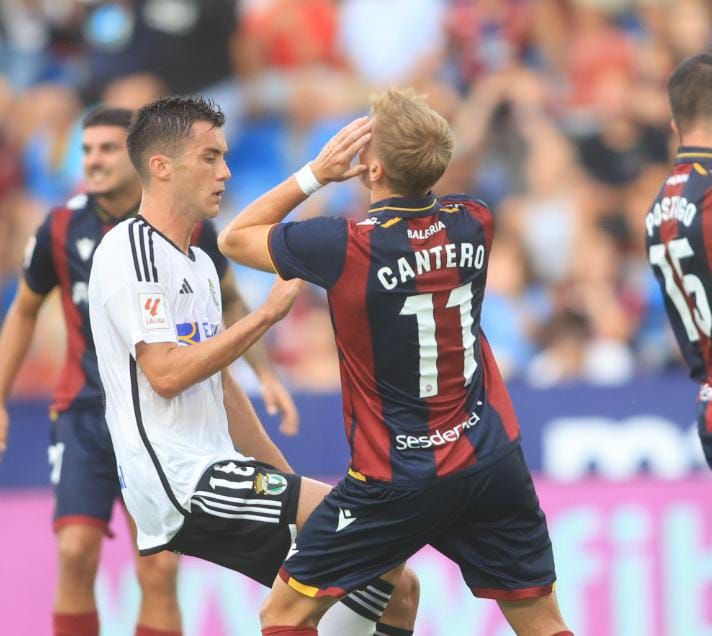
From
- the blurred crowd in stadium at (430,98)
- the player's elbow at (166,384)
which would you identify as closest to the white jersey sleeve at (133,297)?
the player's elbow at (166,384)

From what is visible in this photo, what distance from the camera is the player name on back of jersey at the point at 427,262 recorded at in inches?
177

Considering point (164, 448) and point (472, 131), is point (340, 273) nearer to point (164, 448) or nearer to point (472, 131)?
point (164, 448)

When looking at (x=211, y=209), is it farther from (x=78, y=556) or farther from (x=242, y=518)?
(x=78, y=556)

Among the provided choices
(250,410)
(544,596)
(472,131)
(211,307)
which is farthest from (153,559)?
(472,131)

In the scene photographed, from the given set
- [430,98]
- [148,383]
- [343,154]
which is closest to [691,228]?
[343,154]

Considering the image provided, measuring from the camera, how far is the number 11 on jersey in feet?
14.9

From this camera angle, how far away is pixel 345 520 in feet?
15.2

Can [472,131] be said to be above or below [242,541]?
above

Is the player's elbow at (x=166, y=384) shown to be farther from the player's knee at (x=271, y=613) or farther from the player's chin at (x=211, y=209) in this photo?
the player's knee at (x=271, y=613)

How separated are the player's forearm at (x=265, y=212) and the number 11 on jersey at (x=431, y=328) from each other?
1.72 feet

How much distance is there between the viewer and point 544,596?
4.80m

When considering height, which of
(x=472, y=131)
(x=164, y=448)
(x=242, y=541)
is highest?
(x=472, y=131)

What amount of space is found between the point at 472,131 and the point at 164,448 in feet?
20.5

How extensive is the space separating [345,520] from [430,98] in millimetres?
6350
